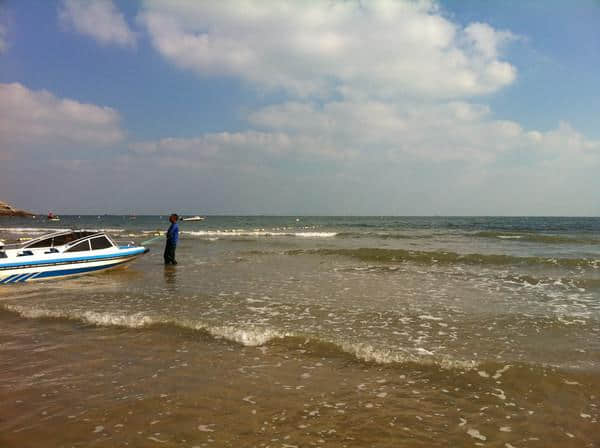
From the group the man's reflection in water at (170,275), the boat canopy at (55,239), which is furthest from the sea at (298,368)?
the boat canopy at (55,239)

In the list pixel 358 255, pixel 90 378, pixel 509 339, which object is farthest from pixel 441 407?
pixel 358 255

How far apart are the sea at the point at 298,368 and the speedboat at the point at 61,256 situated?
113cm

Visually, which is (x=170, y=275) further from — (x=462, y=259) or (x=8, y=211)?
(x=8, y=211)

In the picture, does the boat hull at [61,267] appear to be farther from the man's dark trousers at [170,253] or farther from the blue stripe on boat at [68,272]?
the man's dark trousers at [170,253]

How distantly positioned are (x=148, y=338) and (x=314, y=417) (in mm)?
4072

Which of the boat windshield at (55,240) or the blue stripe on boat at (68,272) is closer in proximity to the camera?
A: the blue stripe on boat at (68,272)

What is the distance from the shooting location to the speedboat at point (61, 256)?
12.8 m

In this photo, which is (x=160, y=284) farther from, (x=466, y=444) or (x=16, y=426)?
(x=466, y=444)

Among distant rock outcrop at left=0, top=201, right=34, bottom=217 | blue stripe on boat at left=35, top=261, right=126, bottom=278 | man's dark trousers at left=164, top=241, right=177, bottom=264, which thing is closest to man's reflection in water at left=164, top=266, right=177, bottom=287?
man's dark trousers at left=164, top=241, right=177, bottom=264

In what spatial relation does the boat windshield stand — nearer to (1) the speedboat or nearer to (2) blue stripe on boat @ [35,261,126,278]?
(1) the speedboat

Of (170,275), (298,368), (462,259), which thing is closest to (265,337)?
(298,368)

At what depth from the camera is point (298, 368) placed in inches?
227

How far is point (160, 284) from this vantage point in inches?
507

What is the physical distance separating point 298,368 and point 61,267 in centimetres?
1196
